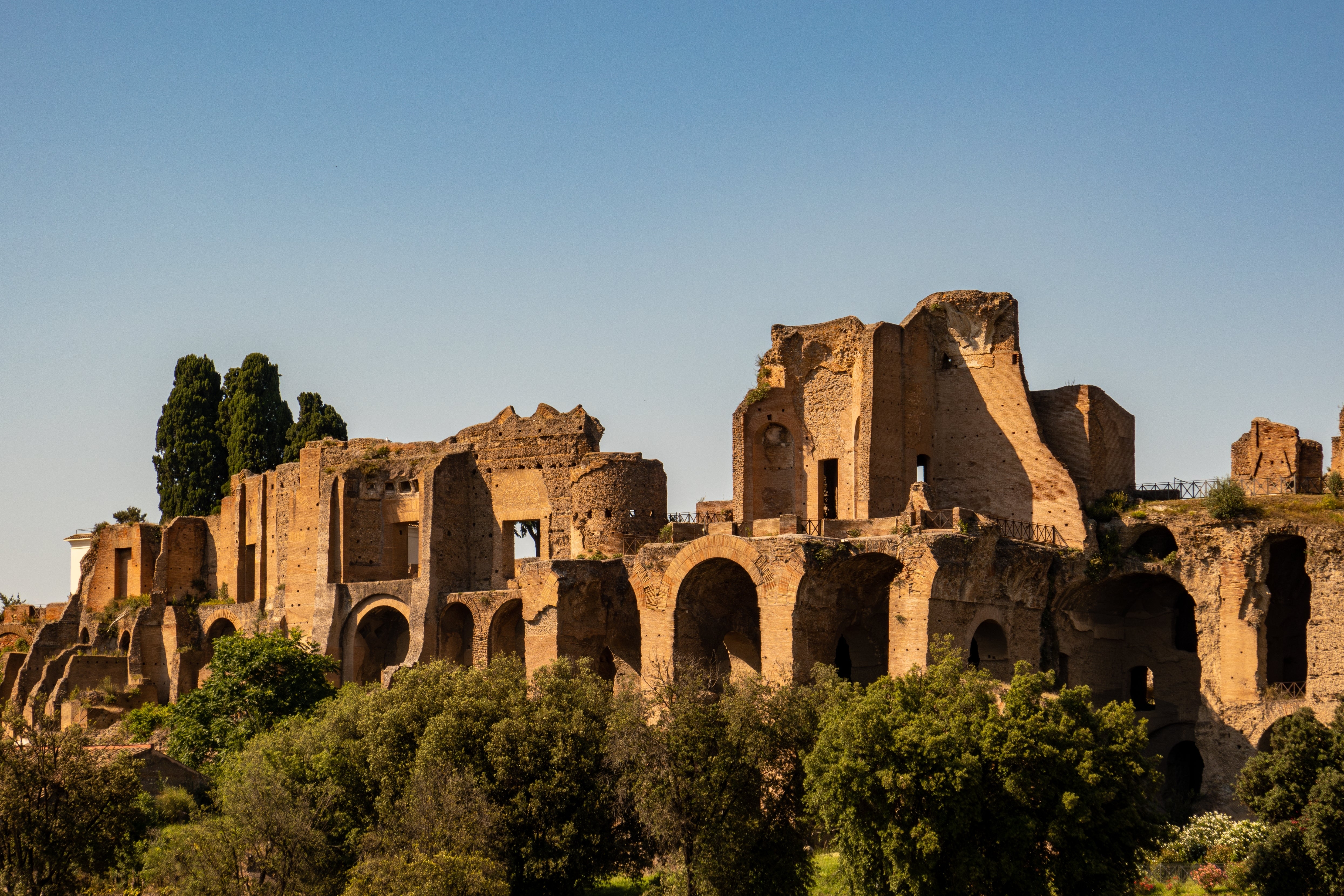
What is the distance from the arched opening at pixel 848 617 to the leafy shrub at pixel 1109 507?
5332 millimetres

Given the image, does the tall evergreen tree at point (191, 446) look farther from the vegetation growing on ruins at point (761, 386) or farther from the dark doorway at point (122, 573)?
the vegetation growing on ruins at point (761, 386)

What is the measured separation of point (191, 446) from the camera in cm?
5778

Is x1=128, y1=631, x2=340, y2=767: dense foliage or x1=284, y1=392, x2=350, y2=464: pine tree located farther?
x1=284, y1=392, x2=350, y2=464: pine tree

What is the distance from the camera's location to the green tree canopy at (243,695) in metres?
40.2

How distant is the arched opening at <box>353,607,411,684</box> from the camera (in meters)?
45.1

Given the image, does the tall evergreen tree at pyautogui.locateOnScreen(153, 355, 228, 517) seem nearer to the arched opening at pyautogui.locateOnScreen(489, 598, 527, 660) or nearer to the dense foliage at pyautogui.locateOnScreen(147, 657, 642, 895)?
the arched opening at pyautogui.locateOnScreen(489, 598, 527, 660)

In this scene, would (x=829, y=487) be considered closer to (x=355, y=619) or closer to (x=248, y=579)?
(x=355, y=619)

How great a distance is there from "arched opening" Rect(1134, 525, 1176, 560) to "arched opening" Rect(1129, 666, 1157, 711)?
302 centimetres

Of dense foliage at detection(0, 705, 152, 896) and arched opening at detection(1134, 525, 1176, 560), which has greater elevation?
arched opening at detection(1134, 525, 1176, 560)

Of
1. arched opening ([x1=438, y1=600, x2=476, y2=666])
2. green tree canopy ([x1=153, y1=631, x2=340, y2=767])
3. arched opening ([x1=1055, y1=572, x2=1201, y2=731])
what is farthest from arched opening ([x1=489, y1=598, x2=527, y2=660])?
arched opening ([x1=1055, y1=572, x2=1201, y2=731])

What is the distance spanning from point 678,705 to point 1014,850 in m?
6.64

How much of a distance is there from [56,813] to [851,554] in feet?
53.2

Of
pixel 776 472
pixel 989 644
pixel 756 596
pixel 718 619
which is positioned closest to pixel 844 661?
pixel 756 596

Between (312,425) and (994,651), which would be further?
(312,425)
